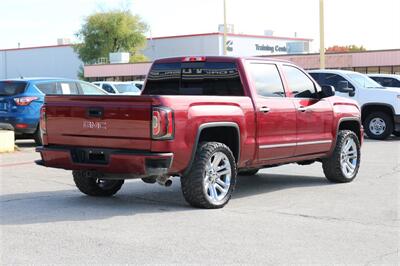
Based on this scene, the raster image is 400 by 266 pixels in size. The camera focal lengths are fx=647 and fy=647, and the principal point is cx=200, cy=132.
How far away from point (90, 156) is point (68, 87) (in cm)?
873

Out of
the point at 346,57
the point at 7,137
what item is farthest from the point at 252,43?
the point at 7,137

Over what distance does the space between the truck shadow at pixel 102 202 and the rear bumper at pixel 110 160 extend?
0.52 meters

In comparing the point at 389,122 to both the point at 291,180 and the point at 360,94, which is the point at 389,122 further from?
the point at 291,180

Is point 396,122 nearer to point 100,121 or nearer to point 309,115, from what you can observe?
point 309,115

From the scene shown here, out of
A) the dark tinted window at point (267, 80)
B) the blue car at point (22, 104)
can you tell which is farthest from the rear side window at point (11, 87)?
the dark tinted window at point (267, 80)

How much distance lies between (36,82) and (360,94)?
880 centimetres

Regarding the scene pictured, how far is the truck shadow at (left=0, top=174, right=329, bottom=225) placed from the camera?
7.36 meters

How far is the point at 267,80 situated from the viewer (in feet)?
29.1

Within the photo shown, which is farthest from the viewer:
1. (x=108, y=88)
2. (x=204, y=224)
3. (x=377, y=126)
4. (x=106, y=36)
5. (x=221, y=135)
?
(x=106, y=36)

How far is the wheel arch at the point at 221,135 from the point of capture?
7492 millimetres

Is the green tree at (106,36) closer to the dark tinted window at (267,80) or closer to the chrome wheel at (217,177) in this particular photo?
the dark tinted window at (267,80)

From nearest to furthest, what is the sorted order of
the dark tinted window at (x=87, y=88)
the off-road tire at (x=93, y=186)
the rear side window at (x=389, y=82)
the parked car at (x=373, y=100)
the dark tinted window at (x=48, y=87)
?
the off-road tire at (x=93, y=186), the dark tinted window at (x=48, y=87), the dark tinted window at (x=87, y=88), the parked car at (x=373, y=100), the rear side window at (x=389, y=82)

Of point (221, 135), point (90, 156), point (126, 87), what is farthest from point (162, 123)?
point (126, 87)

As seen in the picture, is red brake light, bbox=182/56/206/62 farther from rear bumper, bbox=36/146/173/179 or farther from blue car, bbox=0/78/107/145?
blue car, bbox=0/78/107/145
